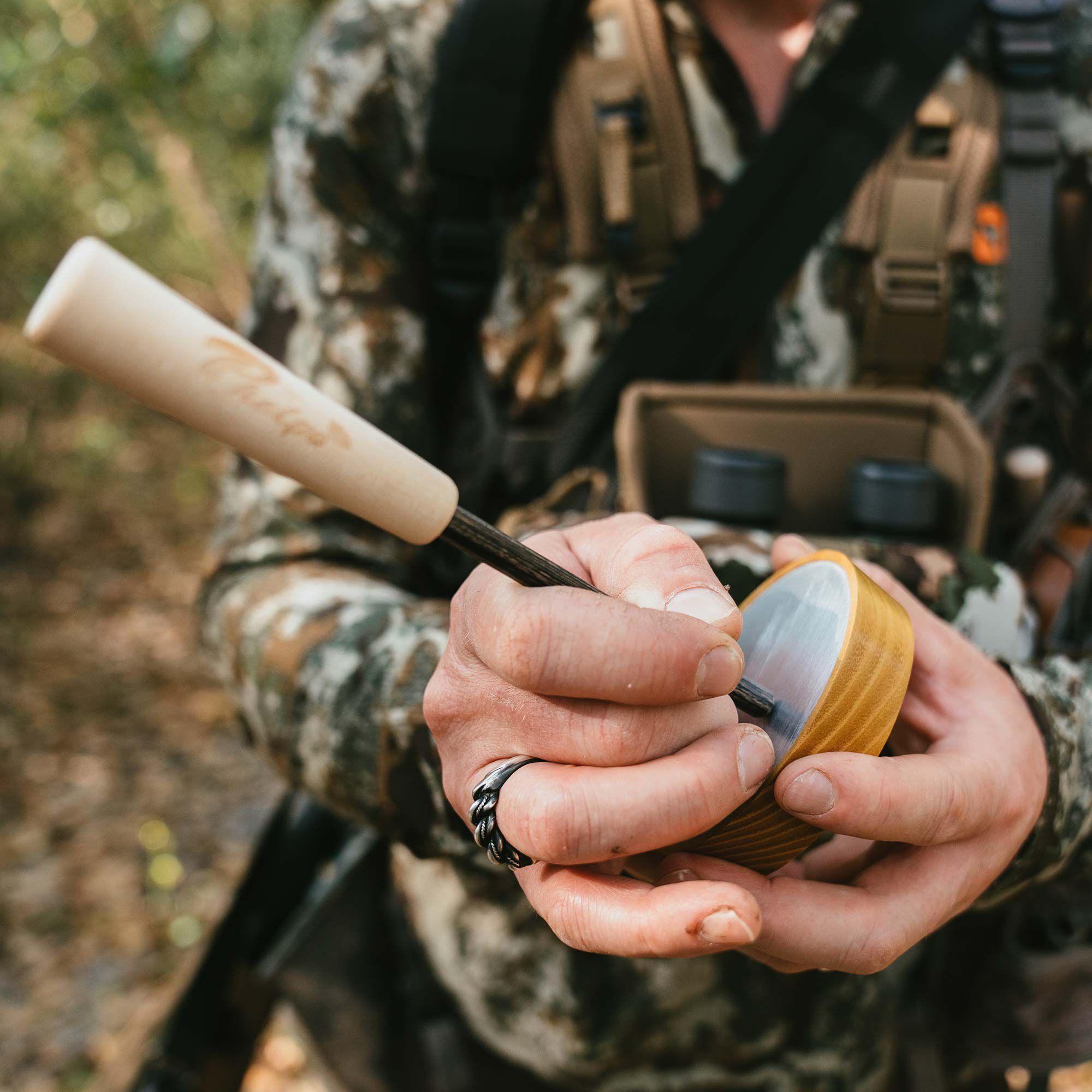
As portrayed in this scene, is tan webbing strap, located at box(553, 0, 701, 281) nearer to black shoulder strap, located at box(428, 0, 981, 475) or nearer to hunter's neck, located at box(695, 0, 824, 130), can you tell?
black shoulder strap, located at box(428, 0, 981, 475)

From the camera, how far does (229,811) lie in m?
4.11

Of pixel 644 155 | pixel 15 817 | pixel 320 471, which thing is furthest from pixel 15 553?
pixel 320 471

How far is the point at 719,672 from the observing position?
67cm

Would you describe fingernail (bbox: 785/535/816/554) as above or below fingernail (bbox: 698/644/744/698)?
below

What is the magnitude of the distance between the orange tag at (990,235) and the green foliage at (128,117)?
4.91 m

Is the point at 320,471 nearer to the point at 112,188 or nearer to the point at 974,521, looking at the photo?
the point at 974,521

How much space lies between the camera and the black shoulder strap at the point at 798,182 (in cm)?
134

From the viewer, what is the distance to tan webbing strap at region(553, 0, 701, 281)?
1.32m

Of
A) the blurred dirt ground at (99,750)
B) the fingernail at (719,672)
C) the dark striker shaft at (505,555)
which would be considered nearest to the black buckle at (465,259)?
the dark striker shaft at (505,555)

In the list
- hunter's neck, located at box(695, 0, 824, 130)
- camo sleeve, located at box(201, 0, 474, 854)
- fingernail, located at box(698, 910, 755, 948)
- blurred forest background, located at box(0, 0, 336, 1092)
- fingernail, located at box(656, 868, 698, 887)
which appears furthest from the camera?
blurred forest background, located at box(0, 0, 336, 1092)

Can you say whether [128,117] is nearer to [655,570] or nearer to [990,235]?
[990,235]

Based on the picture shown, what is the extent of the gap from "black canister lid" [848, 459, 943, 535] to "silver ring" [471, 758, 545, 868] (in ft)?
2.21

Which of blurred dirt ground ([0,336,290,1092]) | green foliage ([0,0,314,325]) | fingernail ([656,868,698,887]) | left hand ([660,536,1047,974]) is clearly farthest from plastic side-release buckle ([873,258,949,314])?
green foliage ([0,0,314,325])

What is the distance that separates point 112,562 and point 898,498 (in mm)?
6094
